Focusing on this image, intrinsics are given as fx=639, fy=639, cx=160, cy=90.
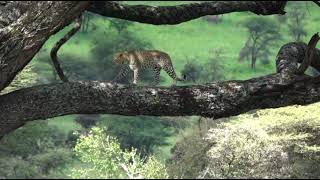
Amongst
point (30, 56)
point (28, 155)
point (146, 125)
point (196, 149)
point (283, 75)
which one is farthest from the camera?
point (146, 125)

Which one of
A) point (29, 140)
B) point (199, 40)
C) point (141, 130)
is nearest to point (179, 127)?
point (141, 130)

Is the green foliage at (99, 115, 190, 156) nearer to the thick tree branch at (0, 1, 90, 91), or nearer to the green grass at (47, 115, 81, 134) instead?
the green grass at (47, 115, 81, 134)

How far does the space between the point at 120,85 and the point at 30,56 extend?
2.90 ft

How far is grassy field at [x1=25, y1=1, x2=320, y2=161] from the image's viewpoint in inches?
2879

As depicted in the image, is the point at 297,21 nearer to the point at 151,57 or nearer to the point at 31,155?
the point at 31,155

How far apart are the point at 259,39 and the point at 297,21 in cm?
667

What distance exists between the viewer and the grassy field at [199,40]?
73.1m

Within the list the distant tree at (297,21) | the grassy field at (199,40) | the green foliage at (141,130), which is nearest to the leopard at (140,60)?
the green foliage at (141,130)

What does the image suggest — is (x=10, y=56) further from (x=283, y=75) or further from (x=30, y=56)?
(x=283, y=75)

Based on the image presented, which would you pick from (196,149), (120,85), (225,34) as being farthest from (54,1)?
(225,34)

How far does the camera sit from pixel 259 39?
78.1 meters

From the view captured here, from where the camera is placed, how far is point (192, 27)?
81250 millimetres

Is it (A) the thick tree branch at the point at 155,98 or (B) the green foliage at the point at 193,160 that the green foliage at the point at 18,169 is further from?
(A) the thick tree branch at the point at 155,98

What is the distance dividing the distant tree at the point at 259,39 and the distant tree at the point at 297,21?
215cm
